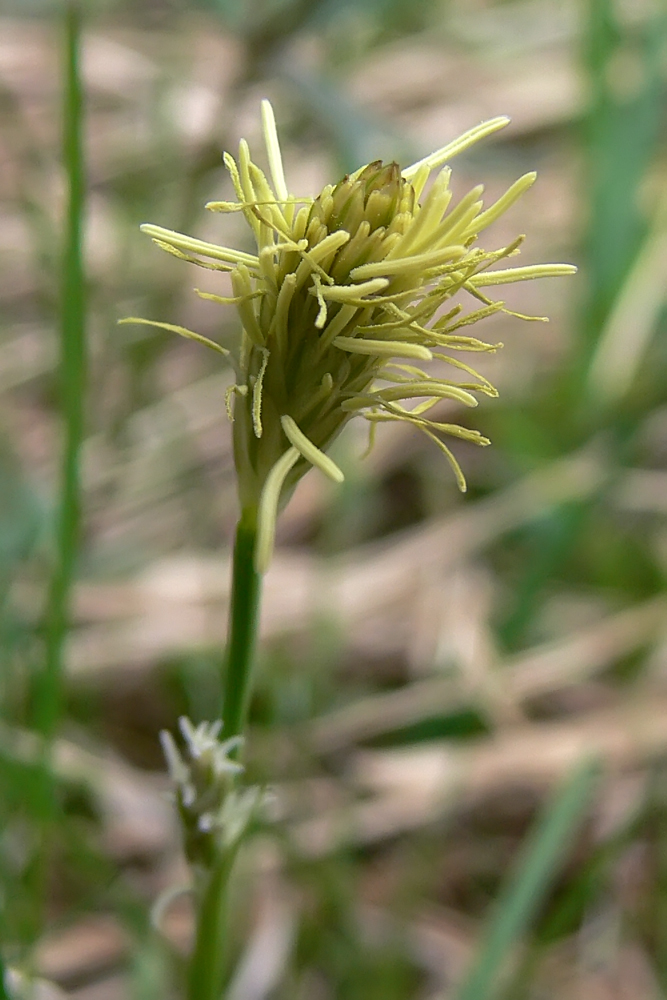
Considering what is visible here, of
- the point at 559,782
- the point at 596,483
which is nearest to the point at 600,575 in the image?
the point at 596,483

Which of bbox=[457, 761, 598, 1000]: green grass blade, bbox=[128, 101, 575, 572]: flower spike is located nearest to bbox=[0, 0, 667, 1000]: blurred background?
bbox=[457, 761, 598, 1000]: green grass blade

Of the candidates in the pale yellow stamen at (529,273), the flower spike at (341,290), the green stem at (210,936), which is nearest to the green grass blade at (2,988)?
the green stem at (210,936)

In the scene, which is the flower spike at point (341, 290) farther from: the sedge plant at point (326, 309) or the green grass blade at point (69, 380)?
the green grass blade at point (69, 380)

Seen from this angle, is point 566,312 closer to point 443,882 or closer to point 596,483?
point 596,483

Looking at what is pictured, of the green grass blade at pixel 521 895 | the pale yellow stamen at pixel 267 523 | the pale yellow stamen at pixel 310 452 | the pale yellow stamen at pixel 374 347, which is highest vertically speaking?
the pale yellow stamen at pixel 374 347

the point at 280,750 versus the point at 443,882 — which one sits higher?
the point at 280,750

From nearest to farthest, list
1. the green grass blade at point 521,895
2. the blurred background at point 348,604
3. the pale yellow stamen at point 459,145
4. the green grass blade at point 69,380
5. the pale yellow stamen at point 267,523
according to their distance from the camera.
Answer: the pale yellow stamen at point 267,523
the pale yellow stamen at point 459,145
the green grass blade at point 69,380
the green grass blade at point 521,895
the blurred background at point 348,604
